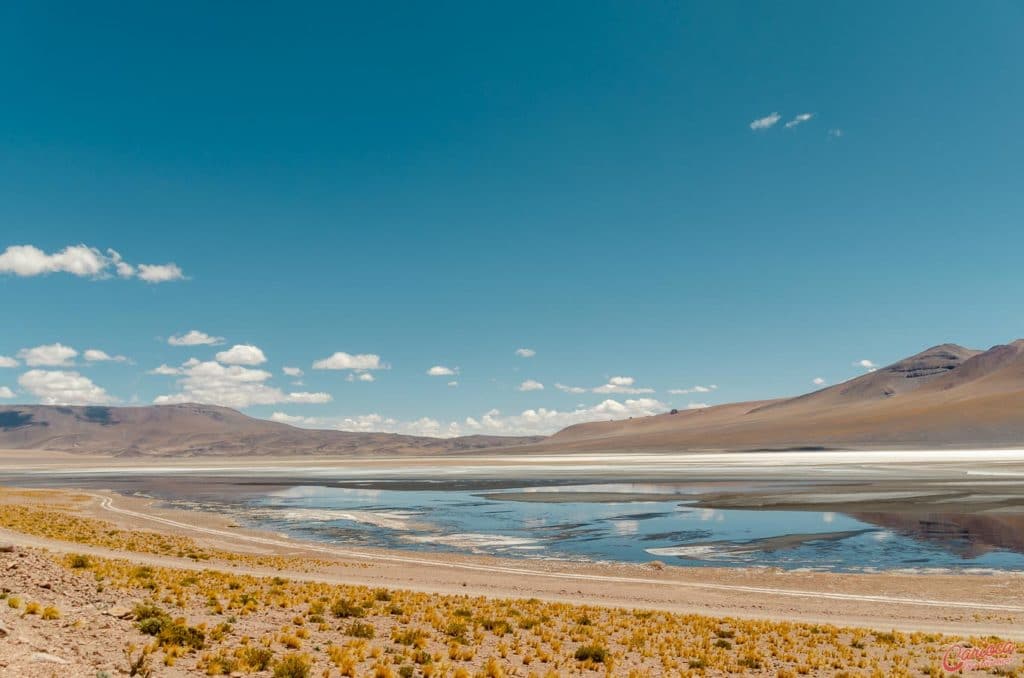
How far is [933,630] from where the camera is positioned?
773 inches

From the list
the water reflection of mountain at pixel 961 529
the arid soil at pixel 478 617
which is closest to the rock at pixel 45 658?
the arid soil at pixel 478 617

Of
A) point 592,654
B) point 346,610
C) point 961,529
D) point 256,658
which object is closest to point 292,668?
point 256,658

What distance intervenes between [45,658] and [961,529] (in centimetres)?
4395

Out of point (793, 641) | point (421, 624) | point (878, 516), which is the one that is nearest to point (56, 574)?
point (421, 624)

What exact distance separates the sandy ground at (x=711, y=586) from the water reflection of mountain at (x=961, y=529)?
790 centimetres

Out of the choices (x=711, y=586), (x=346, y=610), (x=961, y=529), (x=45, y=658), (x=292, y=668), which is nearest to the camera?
(x=45, y=658)

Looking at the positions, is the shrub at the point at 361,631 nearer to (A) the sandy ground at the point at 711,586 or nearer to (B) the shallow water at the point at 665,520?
(A) the sandy ground at the point at 711,586

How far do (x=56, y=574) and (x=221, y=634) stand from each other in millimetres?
5343

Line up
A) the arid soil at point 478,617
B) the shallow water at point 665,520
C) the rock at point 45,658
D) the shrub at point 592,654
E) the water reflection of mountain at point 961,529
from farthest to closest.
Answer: the water reflection of mountain at point 961,529 → the shallow water at point 665,520 → the shrub at point 592,654 → the arid soil at point 478,617 → the rock at point 45,658

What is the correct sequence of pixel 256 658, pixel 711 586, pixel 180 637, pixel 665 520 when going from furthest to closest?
pixel 665 520 < pixel 711 586 < pixel 180 637 < pixel 256 658

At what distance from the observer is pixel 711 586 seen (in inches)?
1056

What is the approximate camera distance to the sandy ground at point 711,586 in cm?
2173

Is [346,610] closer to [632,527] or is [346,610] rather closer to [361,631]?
[361,631]

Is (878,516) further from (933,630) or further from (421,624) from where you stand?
(421,624)
